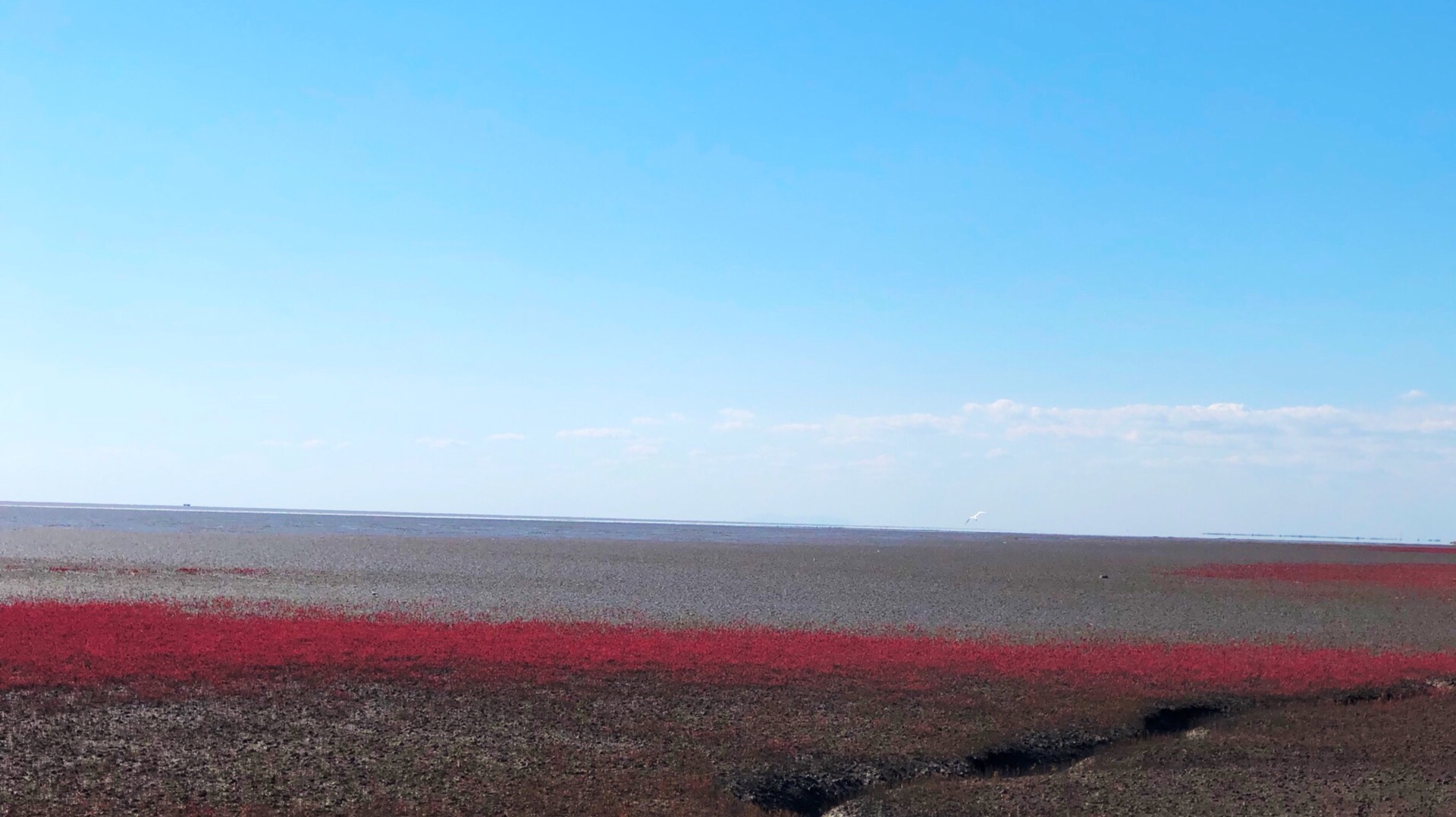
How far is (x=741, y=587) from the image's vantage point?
46281 mm

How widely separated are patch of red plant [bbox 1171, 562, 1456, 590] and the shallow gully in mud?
39300mm

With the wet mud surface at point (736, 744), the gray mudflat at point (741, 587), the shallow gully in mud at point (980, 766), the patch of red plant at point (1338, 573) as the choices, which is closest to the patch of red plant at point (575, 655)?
the wet mud surface at point (736, 744)

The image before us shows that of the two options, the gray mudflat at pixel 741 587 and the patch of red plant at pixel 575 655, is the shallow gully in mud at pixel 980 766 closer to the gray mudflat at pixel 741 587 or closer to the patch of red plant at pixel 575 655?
the patch of red plant at pixel 575 655

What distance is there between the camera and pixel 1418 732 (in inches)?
724

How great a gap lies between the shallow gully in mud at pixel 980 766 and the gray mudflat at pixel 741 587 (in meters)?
11.2

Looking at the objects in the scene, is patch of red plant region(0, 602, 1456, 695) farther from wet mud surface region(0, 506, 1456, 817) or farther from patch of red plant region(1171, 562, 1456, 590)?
patch of red plant region(1171, 562, 1456, 590)

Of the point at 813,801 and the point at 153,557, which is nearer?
the point at 813,801

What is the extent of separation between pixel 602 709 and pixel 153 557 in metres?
45.3

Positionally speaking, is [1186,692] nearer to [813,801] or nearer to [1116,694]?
[1116,694]

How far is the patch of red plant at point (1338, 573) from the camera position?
182 ft

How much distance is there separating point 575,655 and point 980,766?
950 cm

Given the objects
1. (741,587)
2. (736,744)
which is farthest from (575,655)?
(741,587)

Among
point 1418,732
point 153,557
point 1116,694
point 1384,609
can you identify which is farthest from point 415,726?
point 153,557

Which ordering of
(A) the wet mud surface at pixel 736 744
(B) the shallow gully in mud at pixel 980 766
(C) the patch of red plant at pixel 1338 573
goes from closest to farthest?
1. (A) the wet mud surface at pixel 736 744
2. (B) the shallow gully in mud at pixel 980 766
3. (C) the patch of red plant at pixel 1338 573
